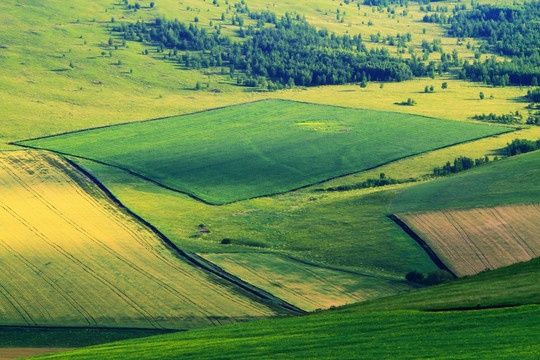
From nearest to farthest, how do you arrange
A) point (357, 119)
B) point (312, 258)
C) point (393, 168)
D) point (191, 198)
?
point (312, 258)
point (191, 198)
point (393, 168)
point (357, 119)

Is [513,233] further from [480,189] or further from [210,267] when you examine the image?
[210,267]

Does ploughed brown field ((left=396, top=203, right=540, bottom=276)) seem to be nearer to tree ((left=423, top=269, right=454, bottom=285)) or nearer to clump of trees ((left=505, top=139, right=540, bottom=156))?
tree ((left=423, top=269, right=454, bottom=285))

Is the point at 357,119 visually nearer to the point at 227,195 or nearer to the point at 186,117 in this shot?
the point at 186,117

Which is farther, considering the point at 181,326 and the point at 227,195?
the point at 227,195

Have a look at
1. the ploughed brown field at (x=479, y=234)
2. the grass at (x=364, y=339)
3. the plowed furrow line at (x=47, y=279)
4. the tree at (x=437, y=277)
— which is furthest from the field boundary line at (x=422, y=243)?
the plowed furrow line at (x=47, y=279)

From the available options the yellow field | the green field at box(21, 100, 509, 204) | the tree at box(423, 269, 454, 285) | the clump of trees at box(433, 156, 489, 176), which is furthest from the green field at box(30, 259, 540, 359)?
the clump of trees at box(433, 156, 489, 176)

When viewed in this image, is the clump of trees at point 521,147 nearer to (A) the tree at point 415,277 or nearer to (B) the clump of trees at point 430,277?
(B) the clump of trees at point 430,277

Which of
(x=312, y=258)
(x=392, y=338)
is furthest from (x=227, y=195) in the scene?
(x=392, y=338)
